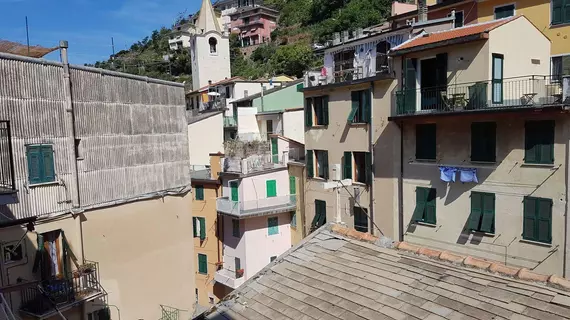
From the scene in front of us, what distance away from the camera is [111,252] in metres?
17.0

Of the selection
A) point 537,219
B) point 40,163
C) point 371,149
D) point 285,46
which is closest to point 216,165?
point 371,149

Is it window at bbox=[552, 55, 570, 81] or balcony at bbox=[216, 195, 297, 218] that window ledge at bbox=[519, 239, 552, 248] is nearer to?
window at bbox=[552, 55, 570, 81]

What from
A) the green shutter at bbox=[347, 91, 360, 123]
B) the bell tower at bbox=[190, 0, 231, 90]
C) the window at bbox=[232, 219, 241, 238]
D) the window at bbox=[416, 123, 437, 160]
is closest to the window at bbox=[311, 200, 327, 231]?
the window at bbox=[232, 219, 241, 238]

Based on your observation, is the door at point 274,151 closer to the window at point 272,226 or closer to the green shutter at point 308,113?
the green shutter at point 308,113

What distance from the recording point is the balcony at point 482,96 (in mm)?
17513

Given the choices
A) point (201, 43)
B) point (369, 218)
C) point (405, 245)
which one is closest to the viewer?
point (405, 245)

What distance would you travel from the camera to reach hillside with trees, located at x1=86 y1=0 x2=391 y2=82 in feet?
210

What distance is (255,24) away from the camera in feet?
302

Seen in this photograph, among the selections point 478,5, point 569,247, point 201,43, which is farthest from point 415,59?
point 201,43

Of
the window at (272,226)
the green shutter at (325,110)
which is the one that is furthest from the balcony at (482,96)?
the window at (272,226)

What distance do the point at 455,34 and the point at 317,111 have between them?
10.3 m

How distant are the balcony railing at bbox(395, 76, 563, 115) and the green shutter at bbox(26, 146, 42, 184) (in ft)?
51.4

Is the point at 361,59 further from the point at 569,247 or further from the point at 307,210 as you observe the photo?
the point at 569,247

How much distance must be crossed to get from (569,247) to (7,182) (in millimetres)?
19716
